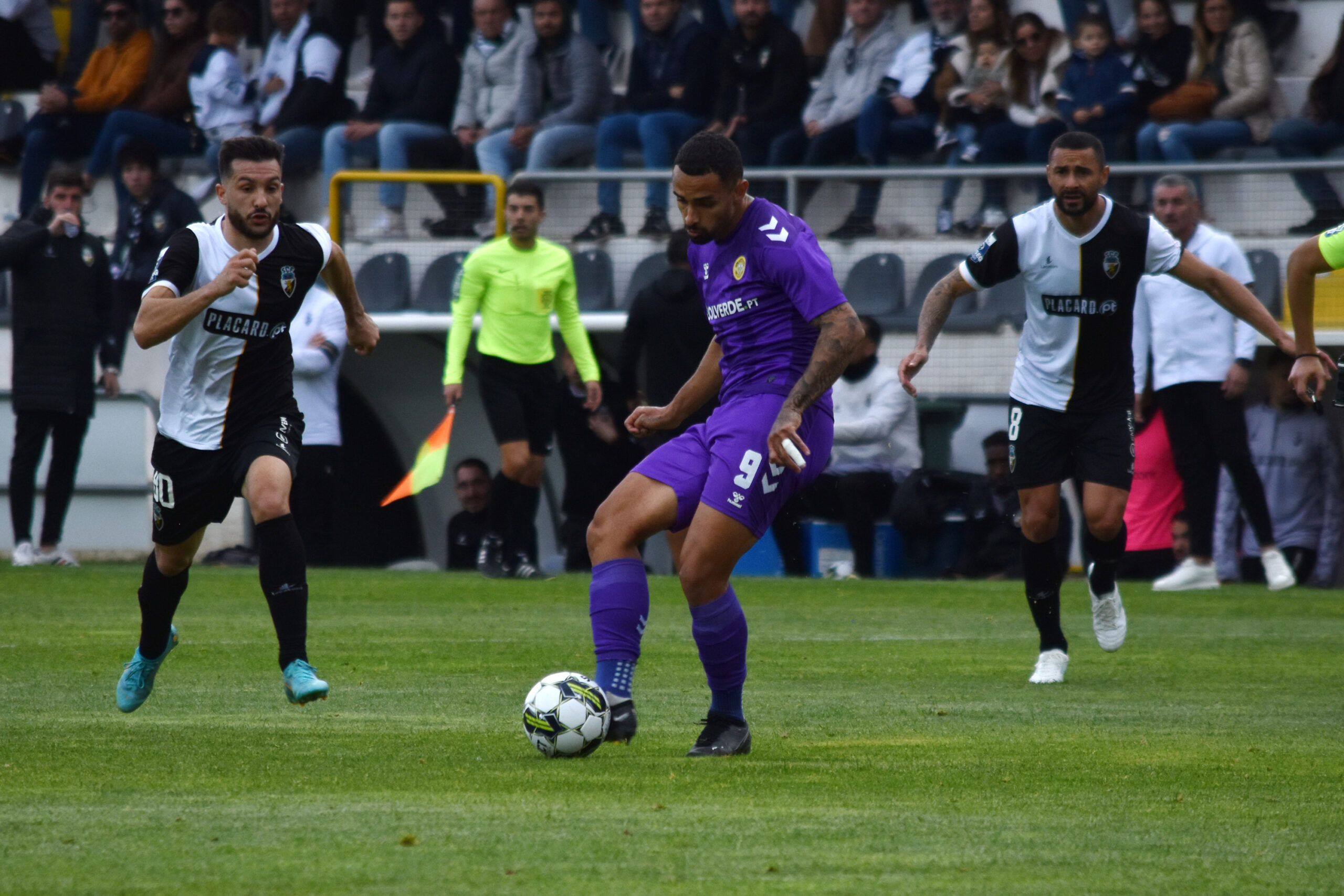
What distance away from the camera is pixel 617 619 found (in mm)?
5895

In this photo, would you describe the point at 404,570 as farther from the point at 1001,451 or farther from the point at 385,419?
the point at 1001,451

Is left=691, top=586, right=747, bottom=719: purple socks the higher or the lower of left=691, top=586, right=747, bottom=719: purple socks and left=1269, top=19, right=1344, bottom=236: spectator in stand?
the lower

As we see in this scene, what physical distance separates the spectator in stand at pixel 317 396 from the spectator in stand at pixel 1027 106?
4.96 m

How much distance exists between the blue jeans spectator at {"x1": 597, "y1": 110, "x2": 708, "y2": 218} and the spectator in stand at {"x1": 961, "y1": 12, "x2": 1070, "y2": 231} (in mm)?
2492

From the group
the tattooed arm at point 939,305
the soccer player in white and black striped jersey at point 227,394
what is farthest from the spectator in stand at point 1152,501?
the soccer player in white and black striped jersey at point 227,394

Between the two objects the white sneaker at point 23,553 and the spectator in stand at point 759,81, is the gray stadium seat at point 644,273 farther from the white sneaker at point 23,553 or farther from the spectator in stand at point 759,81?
the white sneaker at point 23,553

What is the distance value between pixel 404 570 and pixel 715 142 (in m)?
9.40

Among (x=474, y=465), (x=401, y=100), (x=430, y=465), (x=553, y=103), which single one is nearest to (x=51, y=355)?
(x=430, y=465)

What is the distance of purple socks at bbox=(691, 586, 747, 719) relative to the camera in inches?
236

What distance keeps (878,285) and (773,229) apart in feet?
31.3

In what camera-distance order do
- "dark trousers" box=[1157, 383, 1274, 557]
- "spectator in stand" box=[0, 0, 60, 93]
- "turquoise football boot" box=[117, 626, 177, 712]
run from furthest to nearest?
1. "spectator in stand" box=[0, 0, 60, 93]
2. "dark trousers" box=[1157, 383, 1274, 557]
3. "turquoise football boot" box=[117, 626, 177, 712]

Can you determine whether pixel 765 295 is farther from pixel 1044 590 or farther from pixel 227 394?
pixel 1044 590

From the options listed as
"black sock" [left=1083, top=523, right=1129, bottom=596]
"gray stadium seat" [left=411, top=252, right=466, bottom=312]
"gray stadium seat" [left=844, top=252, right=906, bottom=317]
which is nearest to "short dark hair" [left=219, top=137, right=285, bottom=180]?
"black sock" [left=1083, top=523, right=1129, bottom=596]

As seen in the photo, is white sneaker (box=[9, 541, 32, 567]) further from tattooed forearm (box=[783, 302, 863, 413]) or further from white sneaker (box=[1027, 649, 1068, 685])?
tattooed forearm (box=[783, 302, 863, 413])
